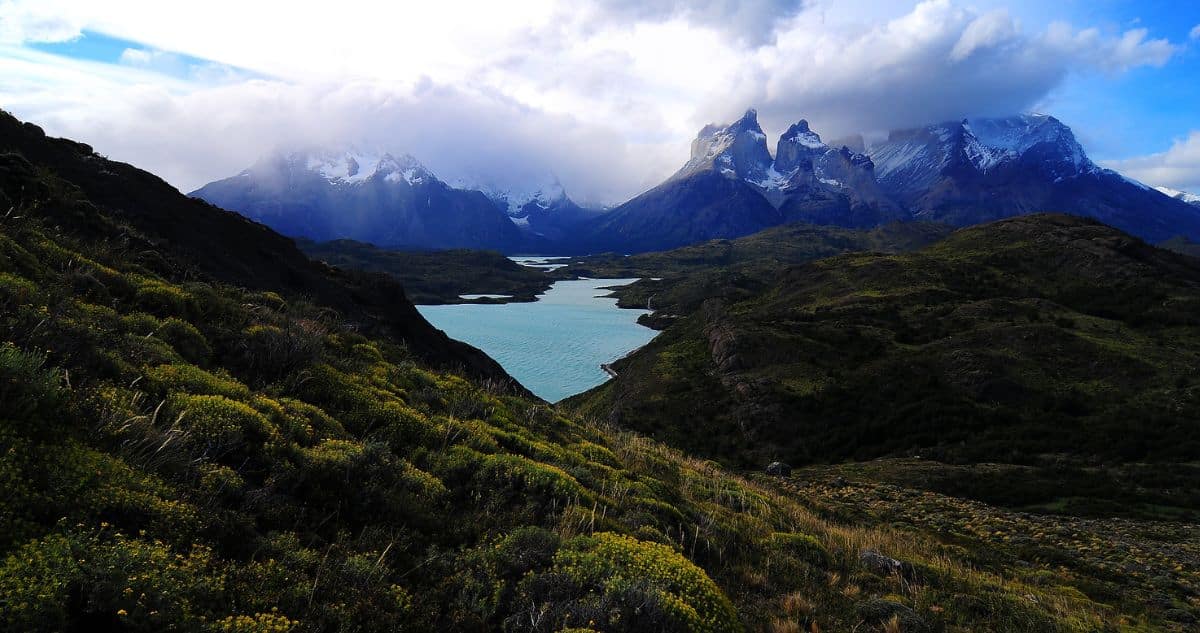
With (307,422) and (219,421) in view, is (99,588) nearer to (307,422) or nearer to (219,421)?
(219,421)

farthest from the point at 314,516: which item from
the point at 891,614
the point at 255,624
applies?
the point at 891,614

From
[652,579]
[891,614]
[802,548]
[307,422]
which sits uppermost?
[307,422]

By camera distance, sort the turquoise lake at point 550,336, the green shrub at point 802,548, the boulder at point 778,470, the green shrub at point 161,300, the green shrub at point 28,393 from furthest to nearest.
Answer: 1. the turquoise lake at point 550,336
2. the boulder at point 778,470
3. the green shrub at point 161,300
4. the green shrub at point 802,548
5. the green shrub at point 28,393

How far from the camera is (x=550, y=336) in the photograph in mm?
134250

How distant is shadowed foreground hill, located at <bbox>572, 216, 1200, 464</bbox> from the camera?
43062 millimetres

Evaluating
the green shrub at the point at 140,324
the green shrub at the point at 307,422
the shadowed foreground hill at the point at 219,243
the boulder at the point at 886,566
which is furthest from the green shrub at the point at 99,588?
the shadowed foreground hill at the point at 219,243

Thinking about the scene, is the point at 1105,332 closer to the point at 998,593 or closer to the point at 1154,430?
the point at 1154,430

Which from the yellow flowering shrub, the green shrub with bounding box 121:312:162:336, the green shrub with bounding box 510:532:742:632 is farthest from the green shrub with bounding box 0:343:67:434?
the yellow flowering shrub

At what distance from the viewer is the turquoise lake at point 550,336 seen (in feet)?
319

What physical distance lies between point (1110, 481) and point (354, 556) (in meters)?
41.0

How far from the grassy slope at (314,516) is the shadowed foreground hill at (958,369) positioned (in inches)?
1326

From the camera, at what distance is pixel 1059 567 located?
17.8 metres

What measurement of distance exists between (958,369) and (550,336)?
9378 centimetres

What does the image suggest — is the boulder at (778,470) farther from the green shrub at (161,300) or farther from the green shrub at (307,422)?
the green shrub at (161,300)
